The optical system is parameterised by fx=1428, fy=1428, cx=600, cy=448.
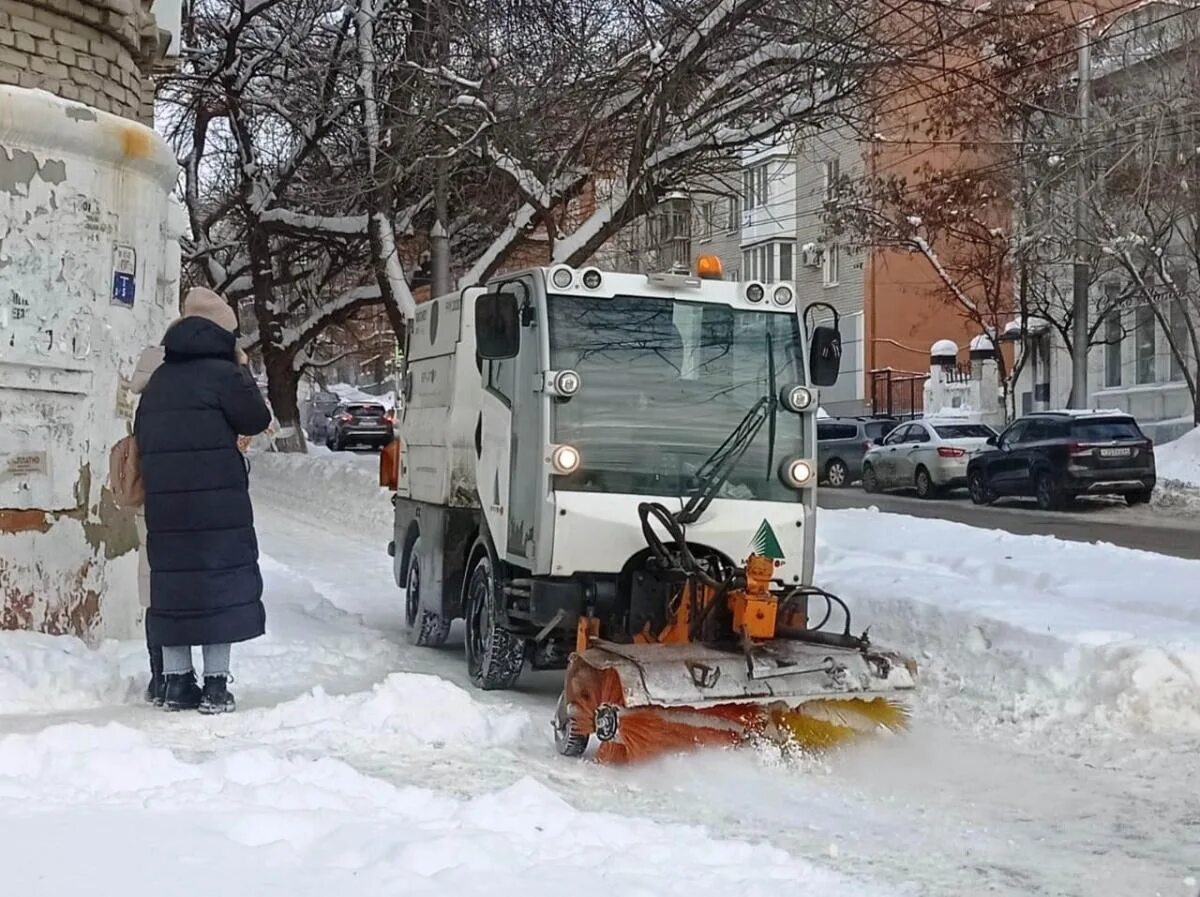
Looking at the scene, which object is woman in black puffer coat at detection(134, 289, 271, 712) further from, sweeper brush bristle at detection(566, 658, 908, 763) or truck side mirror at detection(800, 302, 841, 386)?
truck side mirror at detection(800, 302, 841, 386)

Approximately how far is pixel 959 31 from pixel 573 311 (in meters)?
9.15

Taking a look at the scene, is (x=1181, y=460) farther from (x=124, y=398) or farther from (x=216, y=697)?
(x=216, y=697)

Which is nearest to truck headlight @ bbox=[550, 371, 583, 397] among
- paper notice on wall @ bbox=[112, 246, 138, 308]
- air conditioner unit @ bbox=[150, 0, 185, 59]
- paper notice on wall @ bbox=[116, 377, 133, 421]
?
paper notice on wall @ bbox=[116, 377, 133, 421]

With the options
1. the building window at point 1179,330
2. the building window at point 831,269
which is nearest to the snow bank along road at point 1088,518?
the building window at point 1179,330

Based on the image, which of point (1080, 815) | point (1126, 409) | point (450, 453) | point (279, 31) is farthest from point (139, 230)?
point (1126, 409)

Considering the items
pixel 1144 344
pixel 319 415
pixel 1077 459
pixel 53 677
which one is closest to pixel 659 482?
pixel 53 677

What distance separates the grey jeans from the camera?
6.76 meters

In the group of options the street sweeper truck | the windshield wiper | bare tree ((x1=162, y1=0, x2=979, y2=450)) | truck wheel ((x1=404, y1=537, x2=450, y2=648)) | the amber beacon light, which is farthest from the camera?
bare tree ((x1=162, y1=0, x2=979, y2=450))

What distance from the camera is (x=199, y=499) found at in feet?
21.8

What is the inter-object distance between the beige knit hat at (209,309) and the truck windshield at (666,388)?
1.68m

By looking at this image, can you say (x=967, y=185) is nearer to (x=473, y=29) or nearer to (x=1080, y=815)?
(x=473, y=29)

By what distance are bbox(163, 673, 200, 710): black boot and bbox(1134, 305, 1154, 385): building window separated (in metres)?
30.8

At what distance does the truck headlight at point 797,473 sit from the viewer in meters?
7.65

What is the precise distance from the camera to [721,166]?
19062 mm
